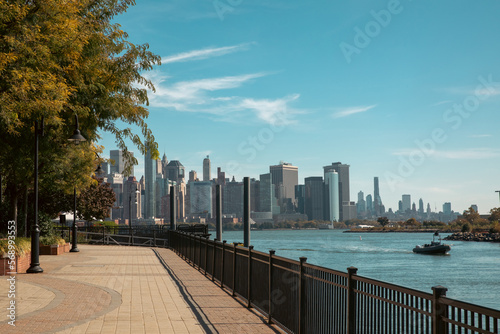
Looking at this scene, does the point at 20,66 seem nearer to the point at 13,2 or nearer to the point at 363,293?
the point at 13,2

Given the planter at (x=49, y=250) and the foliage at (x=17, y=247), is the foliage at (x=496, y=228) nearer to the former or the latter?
the planter at (x=49, y=250)

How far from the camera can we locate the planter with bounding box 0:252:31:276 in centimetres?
1739

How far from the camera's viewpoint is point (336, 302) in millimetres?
7305

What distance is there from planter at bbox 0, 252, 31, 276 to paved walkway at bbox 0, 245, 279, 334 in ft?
1.20

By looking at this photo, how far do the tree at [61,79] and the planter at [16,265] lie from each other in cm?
377

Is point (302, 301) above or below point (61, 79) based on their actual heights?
below

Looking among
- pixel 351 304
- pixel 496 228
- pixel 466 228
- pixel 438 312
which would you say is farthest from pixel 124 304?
pixel 466 228

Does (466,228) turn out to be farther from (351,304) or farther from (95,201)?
(351,304)

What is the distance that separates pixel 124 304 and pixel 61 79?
24.6 ft

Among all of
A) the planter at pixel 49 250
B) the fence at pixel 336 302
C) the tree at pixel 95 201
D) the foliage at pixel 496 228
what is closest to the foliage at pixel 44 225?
the planter at pixel 49 250

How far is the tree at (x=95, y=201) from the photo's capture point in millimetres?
42031

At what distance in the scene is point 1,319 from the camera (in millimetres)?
10219

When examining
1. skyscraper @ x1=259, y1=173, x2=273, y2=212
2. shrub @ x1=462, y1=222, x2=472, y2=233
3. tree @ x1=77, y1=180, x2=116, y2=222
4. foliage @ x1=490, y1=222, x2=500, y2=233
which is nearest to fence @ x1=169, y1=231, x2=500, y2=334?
tree @ x1=77, y1=180, x2=116, y2=222

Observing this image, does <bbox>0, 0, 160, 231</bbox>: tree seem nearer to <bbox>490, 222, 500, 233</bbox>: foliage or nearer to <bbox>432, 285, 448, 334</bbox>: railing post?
<bbox>432, 285, 448, 334</bbox>: railing post
